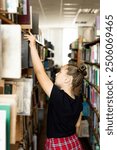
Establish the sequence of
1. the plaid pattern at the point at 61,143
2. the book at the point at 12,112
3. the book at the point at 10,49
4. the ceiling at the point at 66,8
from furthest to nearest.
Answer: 1. the ceiling at the point at 66,8
2. the plaid pattern at the point at 61,143
3. the book at the point at 10,49
4. the book at the point at 12,112

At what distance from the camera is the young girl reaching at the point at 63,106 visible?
1.97 m

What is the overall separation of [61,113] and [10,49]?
71 cm

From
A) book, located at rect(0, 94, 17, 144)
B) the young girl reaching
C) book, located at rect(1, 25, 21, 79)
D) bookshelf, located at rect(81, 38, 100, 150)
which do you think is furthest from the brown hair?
bookshelf, located at rect(81, 38, 100, 150)

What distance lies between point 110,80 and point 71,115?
3.07 ft

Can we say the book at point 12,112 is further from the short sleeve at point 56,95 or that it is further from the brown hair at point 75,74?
the brown hair at point 75,74

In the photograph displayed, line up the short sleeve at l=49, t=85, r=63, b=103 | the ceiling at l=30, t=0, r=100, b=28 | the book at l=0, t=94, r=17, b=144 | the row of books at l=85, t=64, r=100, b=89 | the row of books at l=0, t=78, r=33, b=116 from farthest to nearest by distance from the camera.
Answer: the ceiling at l=30, t=0, r=100, b=28 < the row of books at l=85, t=64, r=100, b=89 < the short sleeve at l=49, t=85, r=63, b=103 < the row of books at l=0, t=78, r=33, b=116 < the book at l=0, t=94, r=17, b=144

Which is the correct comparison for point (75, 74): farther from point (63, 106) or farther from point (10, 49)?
point (10, 49)

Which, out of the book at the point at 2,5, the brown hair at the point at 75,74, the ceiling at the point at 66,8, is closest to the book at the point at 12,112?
the book at the point at 2,5

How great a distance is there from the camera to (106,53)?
1140 mm

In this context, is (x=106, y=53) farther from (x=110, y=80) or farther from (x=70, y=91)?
(x=70, y=91)

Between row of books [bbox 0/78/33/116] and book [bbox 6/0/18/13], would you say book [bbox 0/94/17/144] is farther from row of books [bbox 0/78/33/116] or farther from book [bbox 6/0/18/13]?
book [bbox 6/0/18/13]

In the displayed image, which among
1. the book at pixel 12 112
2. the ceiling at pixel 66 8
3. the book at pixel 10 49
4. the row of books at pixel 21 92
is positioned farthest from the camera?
the ceiling at pixel 66 8

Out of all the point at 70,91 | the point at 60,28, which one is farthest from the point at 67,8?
the point at 70,91

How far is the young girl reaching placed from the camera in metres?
1.97
